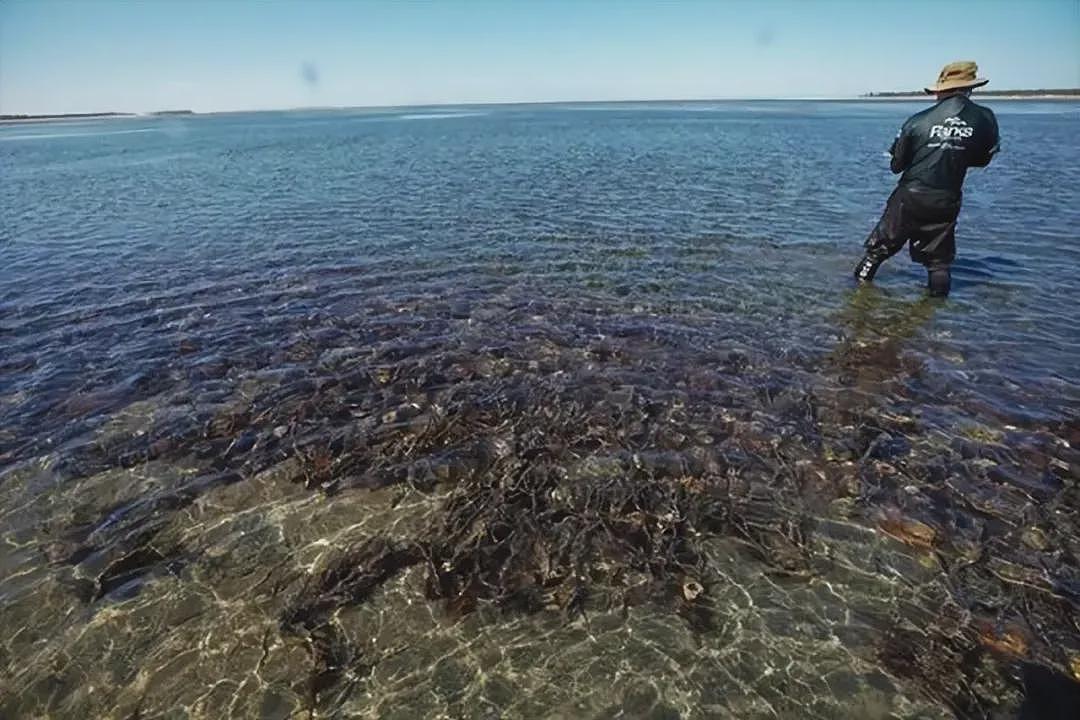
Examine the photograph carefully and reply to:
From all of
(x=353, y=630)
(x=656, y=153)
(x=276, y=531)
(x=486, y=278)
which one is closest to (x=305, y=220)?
(x=486, y=278)

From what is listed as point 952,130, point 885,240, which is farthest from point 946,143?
point 885,240

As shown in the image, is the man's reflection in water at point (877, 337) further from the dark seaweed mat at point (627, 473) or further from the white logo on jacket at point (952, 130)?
the white logo on jacket at point (952, 130)

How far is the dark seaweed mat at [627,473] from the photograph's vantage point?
5.89 m

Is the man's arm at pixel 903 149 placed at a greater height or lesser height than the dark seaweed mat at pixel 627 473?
greater

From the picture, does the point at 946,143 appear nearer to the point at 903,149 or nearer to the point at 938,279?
the point at 903,149

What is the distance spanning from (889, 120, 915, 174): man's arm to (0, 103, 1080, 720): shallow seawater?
10.5 feet

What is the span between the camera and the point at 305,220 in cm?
2427

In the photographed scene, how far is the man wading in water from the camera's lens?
1182 centimetres

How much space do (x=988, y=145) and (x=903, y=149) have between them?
61.1 inches

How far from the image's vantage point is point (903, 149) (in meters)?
12.8

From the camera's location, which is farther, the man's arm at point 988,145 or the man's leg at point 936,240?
the man's leg at point 936,240

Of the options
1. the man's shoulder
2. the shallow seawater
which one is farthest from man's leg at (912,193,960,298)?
the man's shoulder

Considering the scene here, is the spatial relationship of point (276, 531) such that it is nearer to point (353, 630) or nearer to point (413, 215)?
point (353, 630)

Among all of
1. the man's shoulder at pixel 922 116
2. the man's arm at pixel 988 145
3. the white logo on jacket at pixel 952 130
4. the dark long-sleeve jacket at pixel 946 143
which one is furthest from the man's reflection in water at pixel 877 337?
the man's shoulder at pixel 922 116
